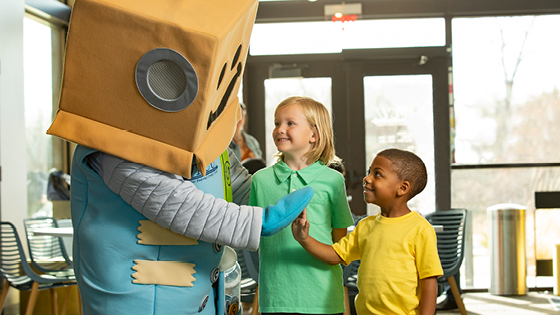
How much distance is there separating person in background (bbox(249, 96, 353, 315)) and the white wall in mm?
3533

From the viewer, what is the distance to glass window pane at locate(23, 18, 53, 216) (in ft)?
16.3

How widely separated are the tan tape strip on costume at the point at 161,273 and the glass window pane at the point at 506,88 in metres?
4.46

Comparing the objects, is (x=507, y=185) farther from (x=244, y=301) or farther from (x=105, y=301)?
(x=105, y=301)

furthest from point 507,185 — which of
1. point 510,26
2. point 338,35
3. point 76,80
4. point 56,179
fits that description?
point 76,80

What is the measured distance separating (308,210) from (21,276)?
2989mm

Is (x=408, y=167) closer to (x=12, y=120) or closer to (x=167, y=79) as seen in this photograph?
(x=167, y=79)

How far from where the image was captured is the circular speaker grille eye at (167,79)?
39.2 inches

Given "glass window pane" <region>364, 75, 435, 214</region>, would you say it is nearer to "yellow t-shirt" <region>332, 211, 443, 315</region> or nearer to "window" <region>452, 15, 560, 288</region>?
"window" <region>452, 15, 560, 288</region>

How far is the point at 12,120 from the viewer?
4.46 metres

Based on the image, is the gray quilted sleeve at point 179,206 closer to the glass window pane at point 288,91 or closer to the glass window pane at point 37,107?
the glass window pane at point 288,91

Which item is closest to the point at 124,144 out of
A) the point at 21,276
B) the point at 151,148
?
the point at 151,148

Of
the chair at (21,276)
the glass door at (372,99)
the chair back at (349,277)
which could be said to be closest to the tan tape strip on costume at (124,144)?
the chair back at (349,277)

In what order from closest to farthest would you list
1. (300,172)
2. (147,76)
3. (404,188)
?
1. (147,76)
2. (404,188)
3. (300,172)

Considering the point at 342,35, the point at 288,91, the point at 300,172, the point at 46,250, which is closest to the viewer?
the point at 300,172
